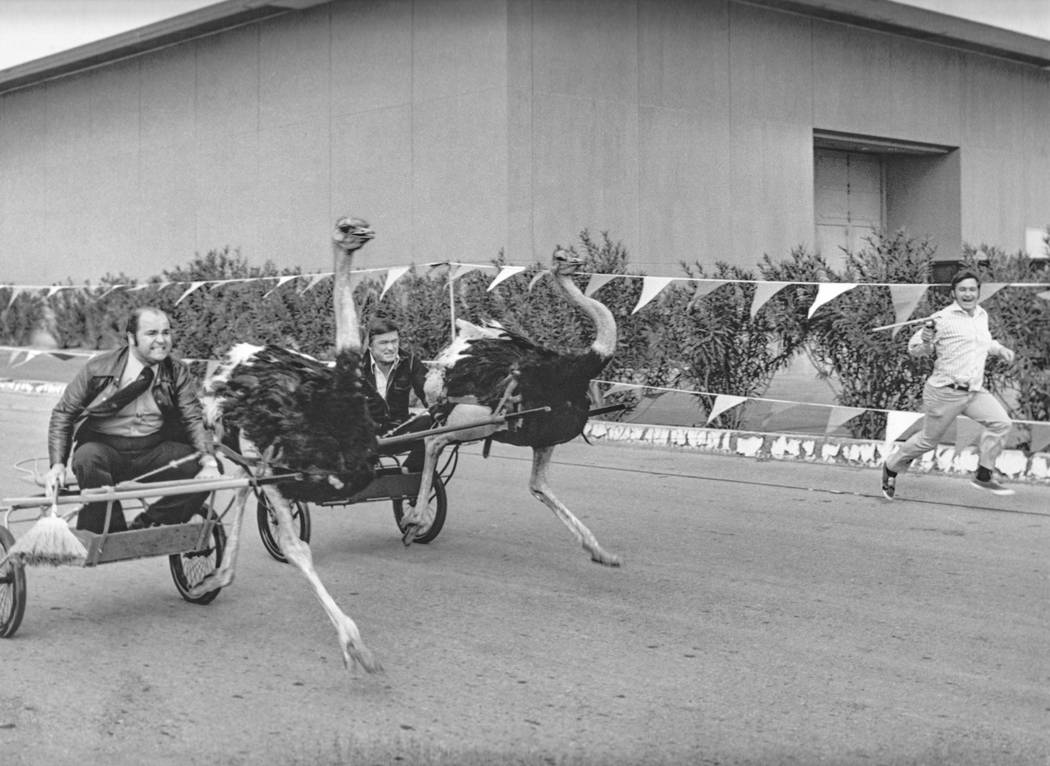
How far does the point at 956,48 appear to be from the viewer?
1047 inches

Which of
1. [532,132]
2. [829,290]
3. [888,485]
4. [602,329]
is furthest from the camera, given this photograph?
[532,132]

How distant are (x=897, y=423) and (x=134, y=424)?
25.0 feet

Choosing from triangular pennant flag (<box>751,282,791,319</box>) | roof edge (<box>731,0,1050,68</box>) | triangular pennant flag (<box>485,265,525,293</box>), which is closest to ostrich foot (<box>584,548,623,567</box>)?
triangular pennant flag (<box>751,282,791,319</box>)

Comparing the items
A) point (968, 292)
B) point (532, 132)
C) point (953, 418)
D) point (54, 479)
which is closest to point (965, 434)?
point (953, 418)

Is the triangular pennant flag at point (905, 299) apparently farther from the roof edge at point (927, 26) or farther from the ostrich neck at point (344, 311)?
the roof edge at point (927, 26)

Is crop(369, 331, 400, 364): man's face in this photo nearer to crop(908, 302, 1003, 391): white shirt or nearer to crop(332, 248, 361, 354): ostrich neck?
crop(332, 248, 361, 354): ostrich neck

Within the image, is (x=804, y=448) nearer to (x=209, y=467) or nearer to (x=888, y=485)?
(x=888, y=485)

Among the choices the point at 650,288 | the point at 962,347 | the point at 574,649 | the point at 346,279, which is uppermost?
the point at 650,288

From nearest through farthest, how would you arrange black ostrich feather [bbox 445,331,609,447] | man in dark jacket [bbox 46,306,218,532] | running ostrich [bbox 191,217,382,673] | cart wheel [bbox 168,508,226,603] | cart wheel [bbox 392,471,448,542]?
running ostrich [bbox 191,217,382,673], man in dark jacket [bbox 46,306,218,532], cart wheel [bbox 168,508,226,603], black ostrich feather [bbox 445,331,609,447], cart wheel [bbox 392,471,448,542]

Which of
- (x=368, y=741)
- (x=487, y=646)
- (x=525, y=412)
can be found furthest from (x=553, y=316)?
(x=368, y=741)

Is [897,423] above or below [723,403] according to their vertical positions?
below

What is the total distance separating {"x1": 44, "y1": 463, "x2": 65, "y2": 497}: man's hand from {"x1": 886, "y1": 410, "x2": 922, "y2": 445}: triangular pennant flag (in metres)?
7.93

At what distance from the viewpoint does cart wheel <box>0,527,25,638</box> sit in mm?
6562

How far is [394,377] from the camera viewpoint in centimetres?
917
